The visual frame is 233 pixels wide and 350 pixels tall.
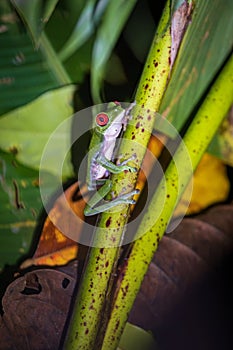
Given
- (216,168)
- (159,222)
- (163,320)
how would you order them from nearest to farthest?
(159,222)
(163,320)
(216,168)

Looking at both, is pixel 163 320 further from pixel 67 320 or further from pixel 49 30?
pixel 49 30

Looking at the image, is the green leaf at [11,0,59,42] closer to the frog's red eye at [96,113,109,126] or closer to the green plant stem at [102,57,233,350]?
the frog's red eye at [96,113,109,126]

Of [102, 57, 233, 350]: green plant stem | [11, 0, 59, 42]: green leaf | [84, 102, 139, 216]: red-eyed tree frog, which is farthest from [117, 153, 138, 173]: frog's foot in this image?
[11, 0, 59, 42]: green leaf

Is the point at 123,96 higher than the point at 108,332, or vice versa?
the point at 123,96

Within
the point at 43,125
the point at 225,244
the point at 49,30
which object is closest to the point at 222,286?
the point at 225,244

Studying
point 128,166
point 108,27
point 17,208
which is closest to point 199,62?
point 108,27

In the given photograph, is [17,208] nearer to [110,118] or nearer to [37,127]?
[37,127]

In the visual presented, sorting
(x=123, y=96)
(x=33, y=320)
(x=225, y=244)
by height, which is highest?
(x=123, y=96)
